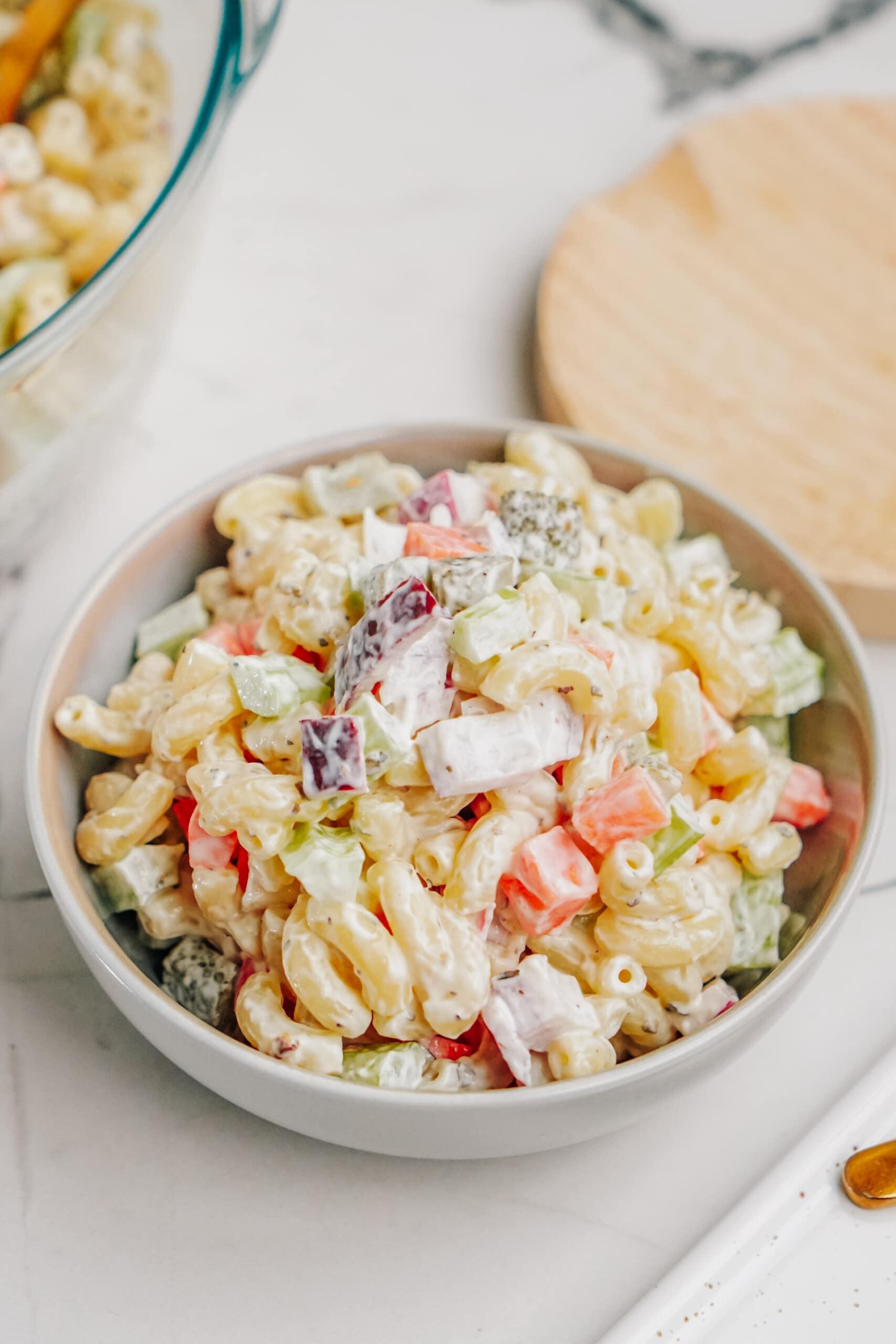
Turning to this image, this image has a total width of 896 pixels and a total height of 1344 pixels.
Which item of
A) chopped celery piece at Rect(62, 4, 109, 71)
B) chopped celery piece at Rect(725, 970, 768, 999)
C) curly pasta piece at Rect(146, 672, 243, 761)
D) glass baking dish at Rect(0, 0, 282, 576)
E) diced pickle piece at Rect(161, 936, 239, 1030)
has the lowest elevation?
chopped celery piece at Rect(725, 970, 768, 999)

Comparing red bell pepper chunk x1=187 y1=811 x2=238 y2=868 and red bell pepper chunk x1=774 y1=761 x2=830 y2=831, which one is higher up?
red bell pepper chunk x1=187 y1=811 x2=238 y2=868

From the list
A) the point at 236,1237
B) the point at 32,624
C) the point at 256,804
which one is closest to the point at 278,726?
the point at 256,804

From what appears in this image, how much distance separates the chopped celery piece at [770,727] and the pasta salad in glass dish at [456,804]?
0.07ft

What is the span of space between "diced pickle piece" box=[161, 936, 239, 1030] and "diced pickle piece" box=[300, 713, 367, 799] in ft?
0.46

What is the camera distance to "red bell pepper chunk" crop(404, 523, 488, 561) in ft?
2.62

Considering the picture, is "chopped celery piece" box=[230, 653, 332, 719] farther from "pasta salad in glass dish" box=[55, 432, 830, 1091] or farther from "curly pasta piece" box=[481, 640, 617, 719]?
"curly pasta piece" box=[481, 640, 617, 719]

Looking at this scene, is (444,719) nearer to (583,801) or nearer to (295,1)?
(583,801)

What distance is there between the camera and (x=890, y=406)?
3.99 feet

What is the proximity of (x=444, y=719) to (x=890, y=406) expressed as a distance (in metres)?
0.69

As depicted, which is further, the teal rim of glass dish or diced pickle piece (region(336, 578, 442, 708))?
the teal rim of glass dish

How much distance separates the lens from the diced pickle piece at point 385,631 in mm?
699

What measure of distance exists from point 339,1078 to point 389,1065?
32 millimetres

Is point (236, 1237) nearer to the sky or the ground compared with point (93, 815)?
nearer to the ground

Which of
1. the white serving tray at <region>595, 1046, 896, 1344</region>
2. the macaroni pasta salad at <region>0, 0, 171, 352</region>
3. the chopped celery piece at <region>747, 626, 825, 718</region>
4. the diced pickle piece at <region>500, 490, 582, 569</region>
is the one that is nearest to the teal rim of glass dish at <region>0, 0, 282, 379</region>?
the macaroni pasta salad at <region>0, 0, 171, 352</region>
